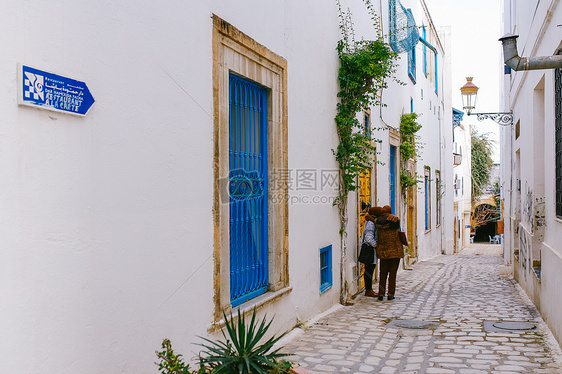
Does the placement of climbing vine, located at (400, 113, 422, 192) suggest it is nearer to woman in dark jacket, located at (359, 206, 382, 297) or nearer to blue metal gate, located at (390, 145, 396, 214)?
blue metal gate, located at (390, 145, 396, 214)

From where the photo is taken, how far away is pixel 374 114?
10195 mm

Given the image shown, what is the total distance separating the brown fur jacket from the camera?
8.38 metres

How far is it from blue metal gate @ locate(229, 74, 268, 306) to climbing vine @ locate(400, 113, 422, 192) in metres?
7.80

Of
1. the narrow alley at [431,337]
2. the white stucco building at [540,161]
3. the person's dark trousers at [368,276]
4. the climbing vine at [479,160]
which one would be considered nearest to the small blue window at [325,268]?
the narrow alley at [431,337]

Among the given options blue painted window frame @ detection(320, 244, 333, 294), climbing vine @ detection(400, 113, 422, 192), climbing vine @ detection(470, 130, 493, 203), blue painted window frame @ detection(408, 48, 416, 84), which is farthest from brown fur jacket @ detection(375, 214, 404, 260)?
climbing vine @ detection(470, 130, 493, 203)

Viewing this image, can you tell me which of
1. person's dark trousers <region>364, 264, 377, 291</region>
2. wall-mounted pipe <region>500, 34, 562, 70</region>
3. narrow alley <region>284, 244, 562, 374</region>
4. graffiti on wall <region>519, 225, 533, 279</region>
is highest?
wall-mounted pipe <region>500, 34, 562, 70</region>

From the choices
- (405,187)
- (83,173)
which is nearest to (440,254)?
(405,187)

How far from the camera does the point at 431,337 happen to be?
5953mm

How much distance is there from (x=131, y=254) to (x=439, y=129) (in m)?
18.1

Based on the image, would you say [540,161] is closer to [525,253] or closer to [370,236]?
[525,253]

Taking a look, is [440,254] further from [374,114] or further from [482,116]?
[374,114]

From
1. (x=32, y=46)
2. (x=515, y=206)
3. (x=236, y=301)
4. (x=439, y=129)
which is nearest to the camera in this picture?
(x=32, y=46)

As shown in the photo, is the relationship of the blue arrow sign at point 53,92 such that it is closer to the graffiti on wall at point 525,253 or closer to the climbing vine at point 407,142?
the graffiti on wall at point 525,253

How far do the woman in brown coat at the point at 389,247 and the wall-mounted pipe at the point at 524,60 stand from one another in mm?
3388
